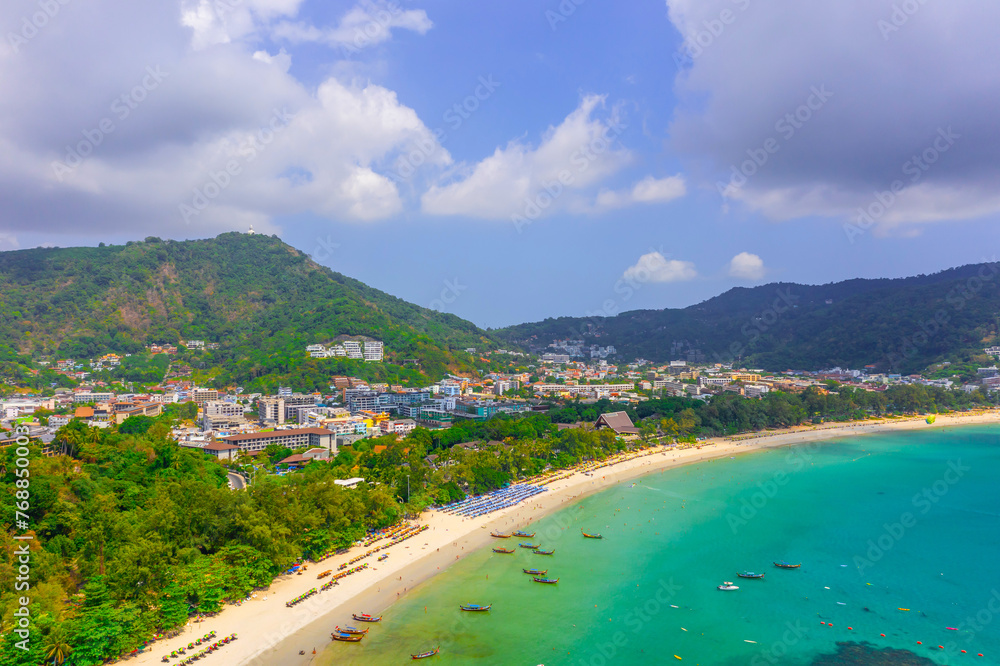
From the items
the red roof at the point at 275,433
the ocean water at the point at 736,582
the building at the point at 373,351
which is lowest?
the ocean water at the point at 736,582

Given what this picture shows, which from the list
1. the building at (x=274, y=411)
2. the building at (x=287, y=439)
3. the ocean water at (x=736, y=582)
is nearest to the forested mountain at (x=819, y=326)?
the ocean water at (x=736, y=582)

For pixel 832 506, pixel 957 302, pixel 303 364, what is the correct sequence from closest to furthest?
1. pixel 832 506
2. pixel 303 364
3. pixel 957 302

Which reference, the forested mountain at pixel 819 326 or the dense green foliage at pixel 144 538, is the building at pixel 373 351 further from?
the forested mountain at pixel 819 326

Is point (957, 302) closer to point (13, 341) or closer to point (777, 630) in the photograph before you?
point (777, 630)

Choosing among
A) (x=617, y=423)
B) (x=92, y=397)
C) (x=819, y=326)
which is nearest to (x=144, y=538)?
(x=617, y=423)

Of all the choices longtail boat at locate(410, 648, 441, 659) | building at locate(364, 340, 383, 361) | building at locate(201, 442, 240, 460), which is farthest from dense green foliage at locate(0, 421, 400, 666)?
building at locate(364, 340, 383, 361)

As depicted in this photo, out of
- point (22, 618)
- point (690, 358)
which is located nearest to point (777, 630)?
point (22, 618)
